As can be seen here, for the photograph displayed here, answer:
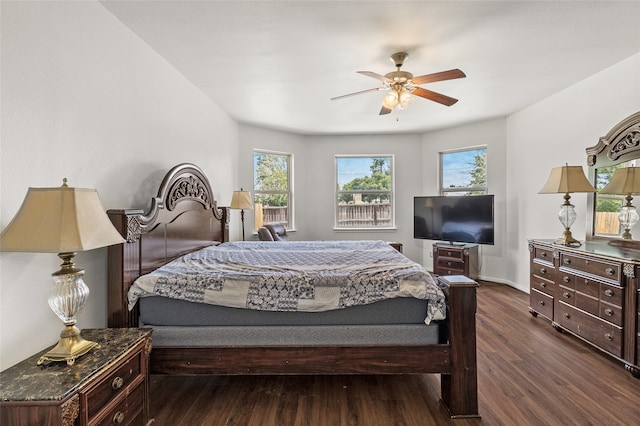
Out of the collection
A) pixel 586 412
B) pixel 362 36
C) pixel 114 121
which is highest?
pixel 362 36

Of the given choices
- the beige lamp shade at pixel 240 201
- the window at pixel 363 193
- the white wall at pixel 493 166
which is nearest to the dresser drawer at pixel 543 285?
the white wall at pixel 493 166

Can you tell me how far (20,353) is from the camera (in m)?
1.51

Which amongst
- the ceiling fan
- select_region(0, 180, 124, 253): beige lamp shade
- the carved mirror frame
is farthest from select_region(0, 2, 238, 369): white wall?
the carved mirror frame

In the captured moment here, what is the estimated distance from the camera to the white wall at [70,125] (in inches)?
58.2

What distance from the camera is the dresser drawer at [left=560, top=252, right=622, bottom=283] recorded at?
2.43m

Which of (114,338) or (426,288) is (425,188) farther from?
(114,338)

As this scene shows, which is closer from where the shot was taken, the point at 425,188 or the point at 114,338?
the point at 114,338

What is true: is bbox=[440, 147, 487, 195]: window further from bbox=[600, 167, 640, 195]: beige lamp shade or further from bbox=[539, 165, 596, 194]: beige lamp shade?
bbox=[600, 167, 640, 195]: beige lamp shade

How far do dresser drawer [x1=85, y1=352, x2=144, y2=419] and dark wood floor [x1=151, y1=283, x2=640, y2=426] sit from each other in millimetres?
488

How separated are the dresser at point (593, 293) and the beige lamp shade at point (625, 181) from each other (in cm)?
52

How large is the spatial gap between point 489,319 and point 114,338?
135 inches

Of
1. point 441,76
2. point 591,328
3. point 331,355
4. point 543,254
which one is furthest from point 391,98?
point 591,328

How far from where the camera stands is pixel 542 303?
3312 millimetres

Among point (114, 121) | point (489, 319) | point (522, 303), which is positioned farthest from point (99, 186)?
point (522, 303)
